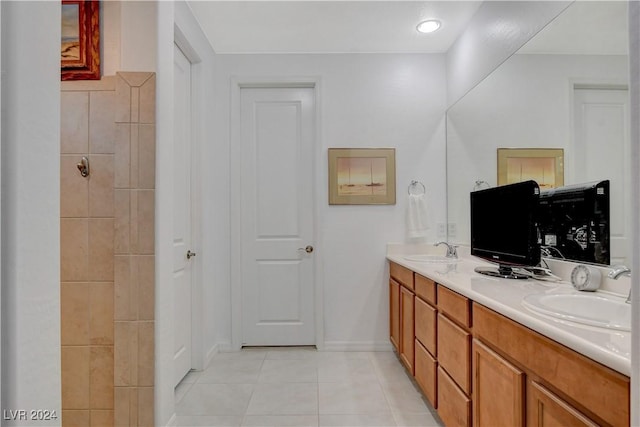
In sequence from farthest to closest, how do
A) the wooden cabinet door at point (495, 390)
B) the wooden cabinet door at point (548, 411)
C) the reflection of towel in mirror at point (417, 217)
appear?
the reflection of towel in mirror at point (417, 217)
the wooden cabinet door at point (495, 390)
the wooden cabinet door at point (548, 411)

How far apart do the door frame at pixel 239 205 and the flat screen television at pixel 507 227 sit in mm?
1337

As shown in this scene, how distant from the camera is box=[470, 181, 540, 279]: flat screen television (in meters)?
1.63

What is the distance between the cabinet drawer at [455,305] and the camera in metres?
1.50

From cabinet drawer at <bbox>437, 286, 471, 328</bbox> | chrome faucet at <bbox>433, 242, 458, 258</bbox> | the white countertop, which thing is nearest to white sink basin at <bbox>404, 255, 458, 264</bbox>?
chrome faucet at <bbox>433, 242, 458, 258</bbox>

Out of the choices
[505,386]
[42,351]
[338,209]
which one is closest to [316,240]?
[338,209]

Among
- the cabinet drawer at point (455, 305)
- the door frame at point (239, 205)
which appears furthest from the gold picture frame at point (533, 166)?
the door frame at point (239, 205)

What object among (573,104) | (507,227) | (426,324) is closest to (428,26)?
(573,104)

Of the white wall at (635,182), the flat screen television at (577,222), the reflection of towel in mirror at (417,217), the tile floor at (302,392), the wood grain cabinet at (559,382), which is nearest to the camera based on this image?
the white wall at (635,182)

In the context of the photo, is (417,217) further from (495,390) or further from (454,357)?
(495,390)

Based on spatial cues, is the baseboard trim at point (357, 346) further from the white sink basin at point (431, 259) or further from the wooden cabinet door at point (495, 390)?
the wooden cabinet door at point (495, 390)

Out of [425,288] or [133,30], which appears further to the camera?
[425,288]

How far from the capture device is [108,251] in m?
1.61

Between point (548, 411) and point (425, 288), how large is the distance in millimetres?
1089

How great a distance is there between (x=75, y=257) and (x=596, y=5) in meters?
2.60
